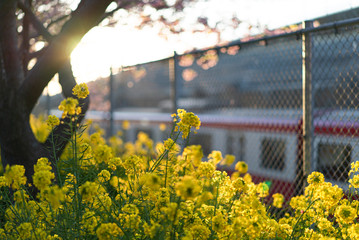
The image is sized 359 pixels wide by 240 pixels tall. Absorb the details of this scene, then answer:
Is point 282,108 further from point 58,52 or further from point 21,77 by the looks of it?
point 21,77

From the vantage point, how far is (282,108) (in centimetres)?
642

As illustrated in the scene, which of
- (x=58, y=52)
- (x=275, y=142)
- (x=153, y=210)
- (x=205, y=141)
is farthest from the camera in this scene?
(x=205, y=141)

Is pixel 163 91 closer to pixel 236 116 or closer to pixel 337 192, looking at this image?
pixel 236 116

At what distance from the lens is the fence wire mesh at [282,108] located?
3748mm

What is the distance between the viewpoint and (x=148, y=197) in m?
2.23

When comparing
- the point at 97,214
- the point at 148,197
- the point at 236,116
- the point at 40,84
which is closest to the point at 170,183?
the point at 148,197

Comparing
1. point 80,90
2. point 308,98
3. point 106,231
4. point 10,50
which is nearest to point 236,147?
point 308,98

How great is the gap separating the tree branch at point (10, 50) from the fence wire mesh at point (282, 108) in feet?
6.68

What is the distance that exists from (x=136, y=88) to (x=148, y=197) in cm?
2770

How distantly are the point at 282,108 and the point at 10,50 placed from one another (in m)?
4.53

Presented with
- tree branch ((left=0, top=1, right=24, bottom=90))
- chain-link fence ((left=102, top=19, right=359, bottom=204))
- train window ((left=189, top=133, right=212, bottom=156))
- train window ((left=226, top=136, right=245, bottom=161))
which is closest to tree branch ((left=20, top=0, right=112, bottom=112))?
tree branch ((left=0, top=1, right=24, bottom=90))

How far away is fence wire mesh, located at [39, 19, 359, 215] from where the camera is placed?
3748mm

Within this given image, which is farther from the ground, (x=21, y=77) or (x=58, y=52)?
(x=58, y=52)

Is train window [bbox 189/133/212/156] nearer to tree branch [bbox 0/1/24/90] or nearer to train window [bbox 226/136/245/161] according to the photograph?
train window [bbox 226/136/245/161]
